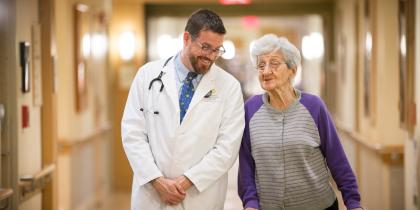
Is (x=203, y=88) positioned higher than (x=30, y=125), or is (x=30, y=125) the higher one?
(x=203, y=88)

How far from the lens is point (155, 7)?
915 centimetres

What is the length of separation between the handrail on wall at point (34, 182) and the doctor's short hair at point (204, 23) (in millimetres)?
1950

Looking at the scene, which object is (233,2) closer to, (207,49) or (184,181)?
(207,49)

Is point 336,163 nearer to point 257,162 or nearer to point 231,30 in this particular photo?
point 257,162

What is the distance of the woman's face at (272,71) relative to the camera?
286 cm

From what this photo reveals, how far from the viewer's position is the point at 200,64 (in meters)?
2.93

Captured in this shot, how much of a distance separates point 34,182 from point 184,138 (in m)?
1.93

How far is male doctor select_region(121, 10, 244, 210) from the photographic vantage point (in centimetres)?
288

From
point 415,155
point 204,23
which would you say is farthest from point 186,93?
A: point 415,155

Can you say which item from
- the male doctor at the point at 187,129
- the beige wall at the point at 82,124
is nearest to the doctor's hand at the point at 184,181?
the male doctor at the point at 187,129

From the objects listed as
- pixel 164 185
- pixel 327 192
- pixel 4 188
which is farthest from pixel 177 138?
pixel 4 188

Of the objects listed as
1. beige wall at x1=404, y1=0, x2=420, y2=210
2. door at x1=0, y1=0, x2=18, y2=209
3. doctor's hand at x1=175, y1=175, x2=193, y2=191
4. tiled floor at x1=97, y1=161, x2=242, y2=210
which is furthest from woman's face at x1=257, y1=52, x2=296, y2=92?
tiled floor at x1=97, y1=161, x2=242, y2=210

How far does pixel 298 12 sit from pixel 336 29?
22.3 inches

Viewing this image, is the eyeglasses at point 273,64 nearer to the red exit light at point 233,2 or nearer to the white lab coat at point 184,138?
the white lab coat at point 184,138
